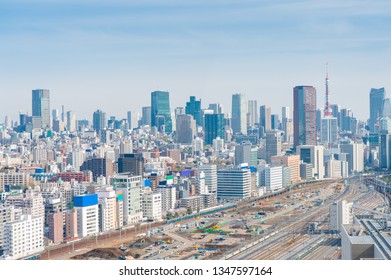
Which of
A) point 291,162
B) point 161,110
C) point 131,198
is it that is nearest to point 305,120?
point 291,162

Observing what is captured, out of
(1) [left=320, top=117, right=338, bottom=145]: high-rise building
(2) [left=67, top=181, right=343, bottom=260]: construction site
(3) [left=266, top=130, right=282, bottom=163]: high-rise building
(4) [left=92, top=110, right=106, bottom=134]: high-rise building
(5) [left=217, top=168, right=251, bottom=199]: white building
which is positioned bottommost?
(2) [left=67, top=181, right=343, bottom=260]: construction site

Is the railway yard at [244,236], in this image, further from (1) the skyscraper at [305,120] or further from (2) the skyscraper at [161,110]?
(1) the skyscraper at [305,120]

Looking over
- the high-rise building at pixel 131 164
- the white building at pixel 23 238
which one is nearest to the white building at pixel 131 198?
the white building at pixel 23 238

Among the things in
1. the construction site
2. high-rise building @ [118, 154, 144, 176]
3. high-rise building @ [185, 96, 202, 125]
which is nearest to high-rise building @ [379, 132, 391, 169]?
the construction site

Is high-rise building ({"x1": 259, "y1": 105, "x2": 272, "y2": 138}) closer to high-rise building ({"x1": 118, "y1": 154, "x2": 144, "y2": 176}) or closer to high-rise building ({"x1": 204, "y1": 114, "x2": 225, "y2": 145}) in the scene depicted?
high-rise building ({"x1": 204, "y1": 114, "x2": 225, "y2": 145})

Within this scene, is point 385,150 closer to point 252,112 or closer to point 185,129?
point 252,112
